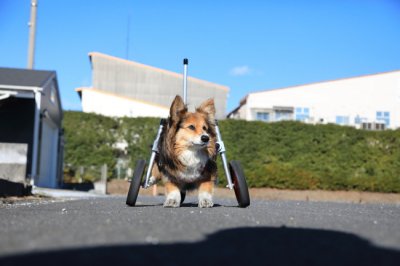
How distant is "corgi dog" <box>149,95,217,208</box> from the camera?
6742mm

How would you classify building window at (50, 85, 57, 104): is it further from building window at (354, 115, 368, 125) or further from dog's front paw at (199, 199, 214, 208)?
building window at (354, 115, 368, 125)

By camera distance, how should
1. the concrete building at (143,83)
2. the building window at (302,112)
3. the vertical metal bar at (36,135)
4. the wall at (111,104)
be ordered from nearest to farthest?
the vertical metal bar at (36,135) → the building window at (302,112) → the wall at (111,104) → the concrete building at (143,83)

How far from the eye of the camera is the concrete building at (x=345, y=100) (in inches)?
1431

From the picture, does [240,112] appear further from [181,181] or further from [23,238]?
[23,238]

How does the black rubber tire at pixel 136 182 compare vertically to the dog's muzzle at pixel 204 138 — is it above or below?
below

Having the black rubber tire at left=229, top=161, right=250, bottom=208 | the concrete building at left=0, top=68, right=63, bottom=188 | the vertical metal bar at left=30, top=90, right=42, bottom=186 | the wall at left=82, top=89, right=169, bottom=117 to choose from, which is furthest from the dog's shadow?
the wall at left=82, top=89, right=169, bottom=117

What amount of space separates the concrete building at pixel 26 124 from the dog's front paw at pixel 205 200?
659 centimetres

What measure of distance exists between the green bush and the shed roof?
4227 millimetres

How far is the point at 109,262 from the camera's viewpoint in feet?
8.04

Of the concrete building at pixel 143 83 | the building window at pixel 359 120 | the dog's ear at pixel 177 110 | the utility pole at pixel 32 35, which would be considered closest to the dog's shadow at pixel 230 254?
the dog's ear at pixel 177 110

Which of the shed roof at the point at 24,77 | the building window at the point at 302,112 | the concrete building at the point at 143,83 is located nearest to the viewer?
the shed roof at the point at 24,77

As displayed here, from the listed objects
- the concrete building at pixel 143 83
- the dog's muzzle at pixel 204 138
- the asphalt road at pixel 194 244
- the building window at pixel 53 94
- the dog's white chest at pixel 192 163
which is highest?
the concrete building at pixel 143 83

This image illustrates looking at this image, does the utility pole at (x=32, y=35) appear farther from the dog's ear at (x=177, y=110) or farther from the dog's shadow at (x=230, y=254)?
the dog's shadow at (x=230, y=254)

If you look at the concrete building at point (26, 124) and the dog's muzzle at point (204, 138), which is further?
the concrete building at point (26, 124)
